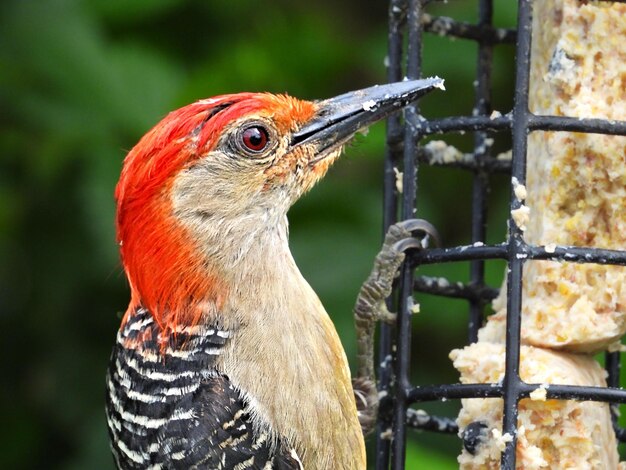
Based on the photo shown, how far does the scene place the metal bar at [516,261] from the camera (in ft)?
11.4

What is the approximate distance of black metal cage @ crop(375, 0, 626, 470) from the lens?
11.4 ft

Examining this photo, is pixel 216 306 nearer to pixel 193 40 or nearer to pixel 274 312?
pixel 274 312

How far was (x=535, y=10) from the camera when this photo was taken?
13.1 ft

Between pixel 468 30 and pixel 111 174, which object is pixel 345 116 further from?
pixel 111 174

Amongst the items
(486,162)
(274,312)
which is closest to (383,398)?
(274,312)

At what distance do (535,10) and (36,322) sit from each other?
2.93 metres

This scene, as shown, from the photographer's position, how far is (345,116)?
12.9ft

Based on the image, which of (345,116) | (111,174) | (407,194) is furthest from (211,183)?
(111,174)

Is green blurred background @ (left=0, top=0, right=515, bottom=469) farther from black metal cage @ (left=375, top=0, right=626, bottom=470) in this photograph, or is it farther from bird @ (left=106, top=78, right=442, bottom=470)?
bird @ (left=106, top=78, right=442, bottom=470)

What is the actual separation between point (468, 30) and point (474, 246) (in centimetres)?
97

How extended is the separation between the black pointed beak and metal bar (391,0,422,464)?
0.13m

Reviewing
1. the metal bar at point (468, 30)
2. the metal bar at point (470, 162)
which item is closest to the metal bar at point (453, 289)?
the metal bar at point (470, 162)

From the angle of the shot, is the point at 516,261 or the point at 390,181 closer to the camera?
the point at 516,261

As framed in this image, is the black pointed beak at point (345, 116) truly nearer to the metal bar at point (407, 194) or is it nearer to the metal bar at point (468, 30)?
the metal bar at point (407, 194)
